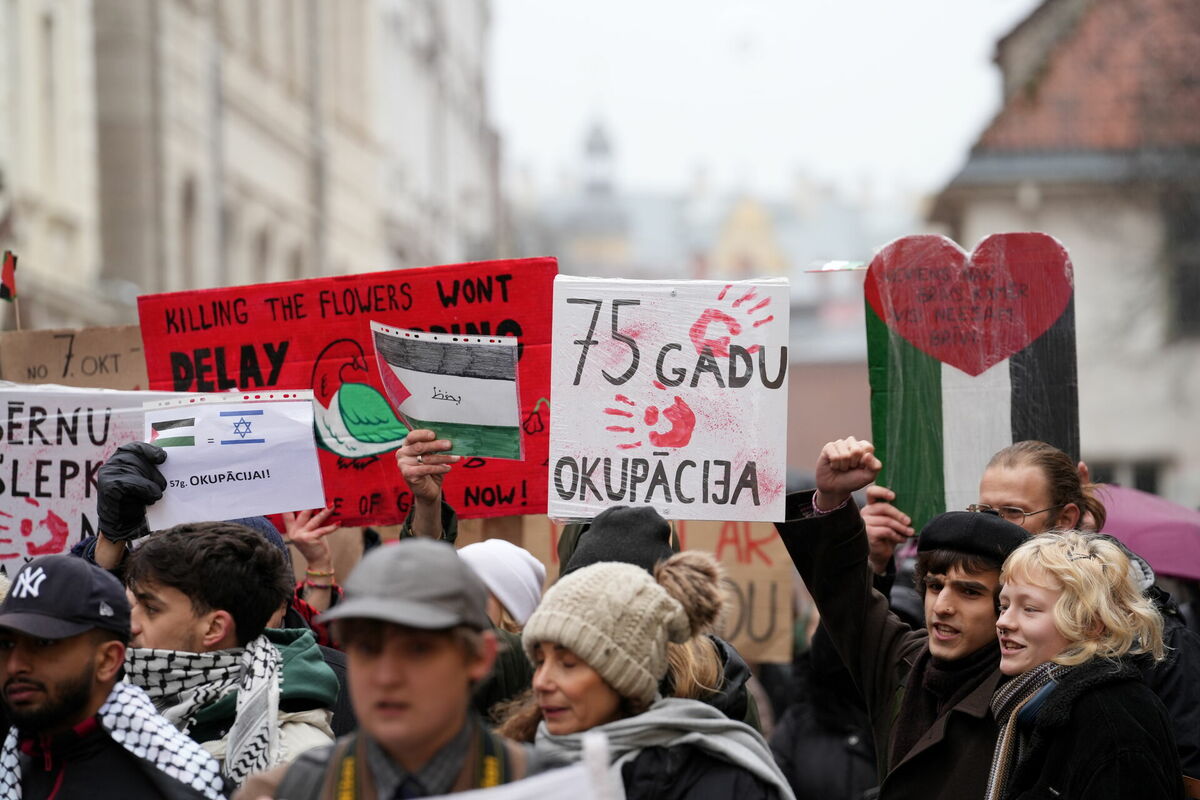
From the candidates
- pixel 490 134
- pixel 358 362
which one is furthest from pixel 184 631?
pixel 490 134

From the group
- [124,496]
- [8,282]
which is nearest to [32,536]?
[8,282]

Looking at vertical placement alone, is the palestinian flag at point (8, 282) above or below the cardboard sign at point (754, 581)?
above

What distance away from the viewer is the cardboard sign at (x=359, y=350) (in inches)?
247

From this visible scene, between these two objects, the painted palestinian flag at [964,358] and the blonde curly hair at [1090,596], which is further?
the painted palestinian flag at [964,358]

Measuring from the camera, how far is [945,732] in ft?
14.7

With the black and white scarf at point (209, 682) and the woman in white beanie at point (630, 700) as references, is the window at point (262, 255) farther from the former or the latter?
the woman in white beanie at point (630, 700)

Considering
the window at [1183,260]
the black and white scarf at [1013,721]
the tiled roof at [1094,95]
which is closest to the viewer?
the black and white scarf at [1013,721]

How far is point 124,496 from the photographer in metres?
5.10

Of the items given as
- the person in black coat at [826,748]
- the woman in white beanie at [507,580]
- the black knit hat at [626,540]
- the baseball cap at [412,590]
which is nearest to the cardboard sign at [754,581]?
the person in black coat at [826,748]

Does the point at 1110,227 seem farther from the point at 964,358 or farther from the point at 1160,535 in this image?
the point at 964,358

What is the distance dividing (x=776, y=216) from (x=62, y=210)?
→ 116788mm

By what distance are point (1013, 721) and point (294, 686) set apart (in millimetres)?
1638

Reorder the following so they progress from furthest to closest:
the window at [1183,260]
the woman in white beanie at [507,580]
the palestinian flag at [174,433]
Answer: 1. the window at [1183,260]
2. the palestinian flag at [174,433]
3. the woman in white beanie at [507,580]

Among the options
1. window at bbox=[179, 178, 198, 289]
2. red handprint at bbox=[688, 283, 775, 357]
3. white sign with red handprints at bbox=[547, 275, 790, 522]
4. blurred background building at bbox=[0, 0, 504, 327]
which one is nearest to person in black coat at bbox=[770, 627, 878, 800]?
white sign with red handprints at bbox=[547, 275, 790, 522]
